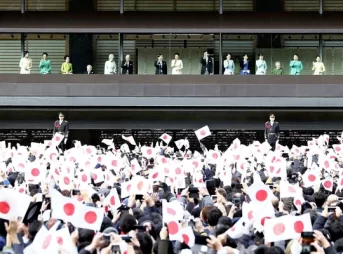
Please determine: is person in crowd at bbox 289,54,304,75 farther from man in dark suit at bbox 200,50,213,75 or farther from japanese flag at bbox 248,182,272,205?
japanese flag at bbox 248,182,272,205

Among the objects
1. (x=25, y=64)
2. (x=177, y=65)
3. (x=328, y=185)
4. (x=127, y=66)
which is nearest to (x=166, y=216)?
(x=328, y=185)

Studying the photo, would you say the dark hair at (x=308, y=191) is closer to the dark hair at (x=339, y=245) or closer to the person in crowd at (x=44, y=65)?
the dark hair at (x=339, y=245)

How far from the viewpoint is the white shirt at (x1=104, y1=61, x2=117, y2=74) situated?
45.1 m

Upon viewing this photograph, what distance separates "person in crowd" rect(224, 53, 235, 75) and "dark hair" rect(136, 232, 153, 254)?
33.8 m

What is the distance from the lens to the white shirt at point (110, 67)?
148ft

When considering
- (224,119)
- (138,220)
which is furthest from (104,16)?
(138,220)

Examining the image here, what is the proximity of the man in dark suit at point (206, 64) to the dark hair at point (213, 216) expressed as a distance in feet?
104

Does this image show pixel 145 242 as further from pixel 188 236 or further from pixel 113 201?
pixel 113 201

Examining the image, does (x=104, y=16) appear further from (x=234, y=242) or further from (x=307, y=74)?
(x=234, y=242)

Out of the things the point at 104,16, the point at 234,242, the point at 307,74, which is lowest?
the point at 234,242

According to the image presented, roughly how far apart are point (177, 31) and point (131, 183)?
2923 centimetres

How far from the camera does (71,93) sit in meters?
45.3

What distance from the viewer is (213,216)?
12805 millimetres

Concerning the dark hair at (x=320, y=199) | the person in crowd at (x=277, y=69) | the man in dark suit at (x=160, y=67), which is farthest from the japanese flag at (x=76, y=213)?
the person in crowd at (x=277, y=69)
